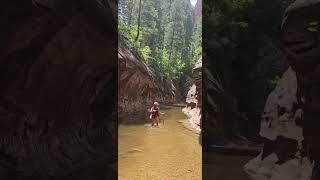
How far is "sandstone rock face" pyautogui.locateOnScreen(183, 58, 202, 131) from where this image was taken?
757cm

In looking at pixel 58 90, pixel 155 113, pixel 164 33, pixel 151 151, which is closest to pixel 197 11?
pixel 164 33

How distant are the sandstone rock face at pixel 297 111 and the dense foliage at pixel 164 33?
1.67 meters

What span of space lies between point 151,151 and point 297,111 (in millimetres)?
2656

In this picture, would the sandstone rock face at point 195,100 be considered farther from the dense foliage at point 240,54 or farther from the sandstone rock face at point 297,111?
the sandstone rock face at point 297,111

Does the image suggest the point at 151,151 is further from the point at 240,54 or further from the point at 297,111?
the point at 297,111

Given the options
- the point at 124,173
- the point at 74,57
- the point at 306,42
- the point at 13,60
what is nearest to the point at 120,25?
the point at 74,57

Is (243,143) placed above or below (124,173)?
above

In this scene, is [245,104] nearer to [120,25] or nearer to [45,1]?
[120,25]

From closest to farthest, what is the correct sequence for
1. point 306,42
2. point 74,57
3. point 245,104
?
point 306,42, point 245,104, point 74,57

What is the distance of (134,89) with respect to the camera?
26.0 ft

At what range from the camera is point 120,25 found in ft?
26.4

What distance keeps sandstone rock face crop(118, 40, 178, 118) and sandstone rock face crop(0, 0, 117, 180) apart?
180 mm

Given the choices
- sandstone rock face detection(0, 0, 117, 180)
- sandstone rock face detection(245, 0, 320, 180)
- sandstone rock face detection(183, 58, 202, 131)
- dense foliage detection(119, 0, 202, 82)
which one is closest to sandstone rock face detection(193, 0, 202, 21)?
dense foliage detection(119, 0, 202, 82)

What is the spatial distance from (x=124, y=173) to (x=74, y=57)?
227 cm
